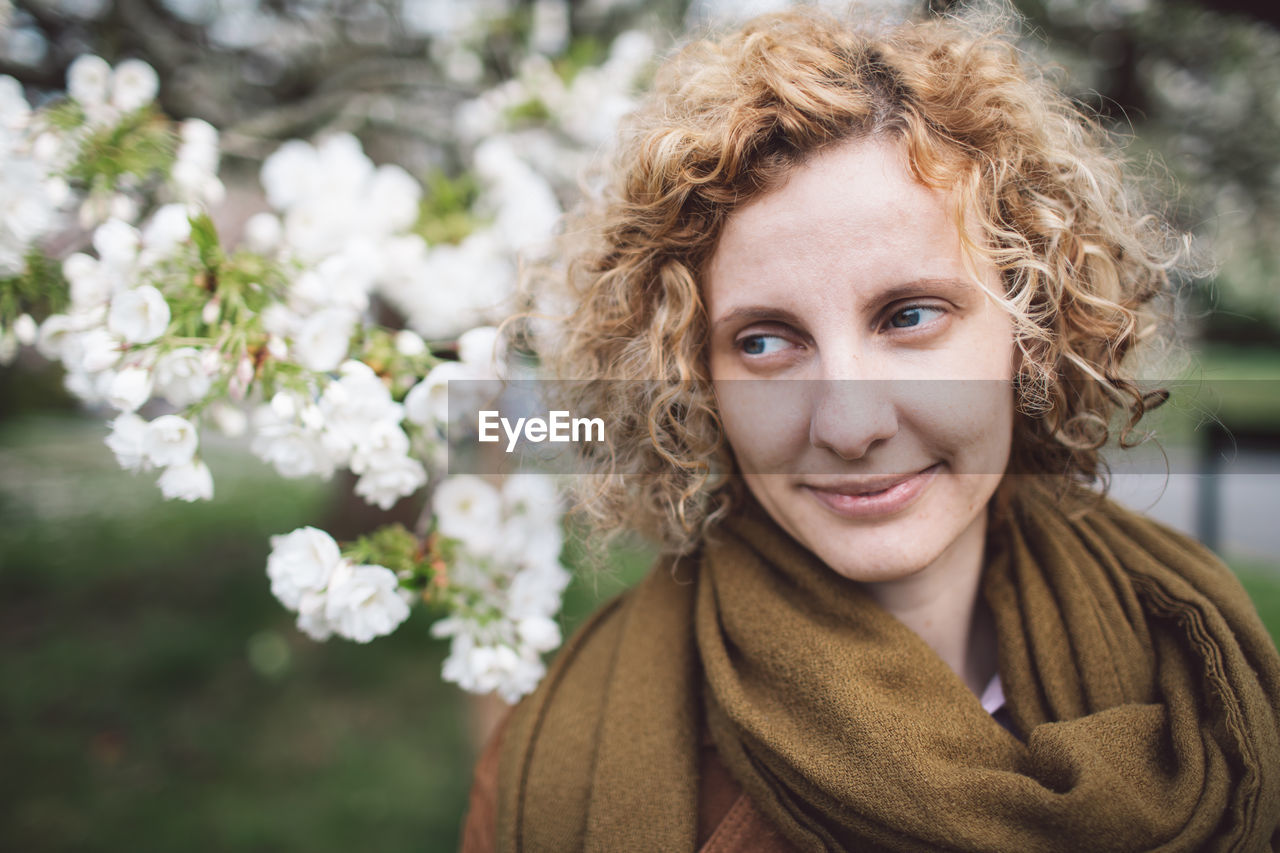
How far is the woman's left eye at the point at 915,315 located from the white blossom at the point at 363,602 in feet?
2.99

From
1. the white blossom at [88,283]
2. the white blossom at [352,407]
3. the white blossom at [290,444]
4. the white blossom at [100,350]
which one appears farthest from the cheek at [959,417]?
the white blossom at [88,283]

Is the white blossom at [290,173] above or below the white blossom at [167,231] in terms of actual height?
above

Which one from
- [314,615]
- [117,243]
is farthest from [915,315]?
[117,243]

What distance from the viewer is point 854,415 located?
3.51 feet

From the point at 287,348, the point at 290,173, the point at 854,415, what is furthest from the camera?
the point at 290,173

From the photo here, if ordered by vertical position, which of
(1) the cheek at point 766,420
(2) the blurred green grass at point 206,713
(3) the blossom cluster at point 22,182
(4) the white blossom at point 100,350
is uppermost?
(3) the blossom cluster at point 22,182

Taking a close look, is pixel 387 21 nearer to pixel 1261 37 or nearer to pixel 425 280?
pixel 425 280

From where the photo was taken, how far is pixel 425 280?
1859 millimetres

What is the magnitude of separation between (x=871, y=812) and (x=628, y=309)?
92 cm

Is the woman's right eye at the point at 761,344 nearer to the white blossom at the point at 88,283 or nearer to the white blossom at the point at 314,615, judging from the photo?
the white blossom at the point at 314,615

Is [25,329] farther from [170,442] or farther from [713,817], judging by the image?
[713,817]

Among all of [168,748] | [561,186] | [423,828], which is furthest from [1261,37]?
[168,748]

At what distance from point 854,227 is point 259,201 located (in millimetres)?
3882
